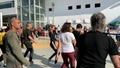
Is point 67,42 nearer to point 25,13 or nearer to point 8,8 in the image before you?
point 25,13

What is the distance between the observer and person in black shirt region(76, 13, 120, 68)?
3.25 m

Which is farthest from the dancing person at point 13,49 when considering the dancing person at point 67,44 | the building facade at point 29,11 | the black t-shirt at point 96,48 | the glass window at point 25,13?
the glass window at point 25,13

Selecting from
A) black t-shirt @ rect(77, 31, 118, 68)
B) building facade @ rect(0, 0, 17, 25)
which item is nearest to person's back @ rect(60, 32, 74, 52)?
black t-shirt @ rect(77, 31, 118, 68)

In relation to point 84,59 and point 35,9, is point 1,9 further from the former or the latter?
point 84,59

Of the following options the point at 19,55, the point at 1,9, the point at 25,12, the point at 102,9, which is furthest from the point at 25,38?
the point at 1,9

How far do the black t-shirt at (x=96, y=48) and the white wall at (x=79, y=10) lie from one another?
33.1 metres

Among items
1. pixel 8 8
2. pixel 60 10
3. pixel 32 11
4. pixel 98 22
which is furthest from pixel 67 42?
pixel 8 8

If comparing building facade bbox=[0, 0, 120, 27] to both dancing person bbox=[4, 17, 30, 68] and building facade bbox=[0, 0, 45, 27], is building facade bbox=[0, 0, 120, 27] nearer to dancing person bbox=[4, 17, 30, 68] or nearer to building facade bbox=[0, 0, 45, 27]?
building facade bbox=[0, 0, 45, 27]

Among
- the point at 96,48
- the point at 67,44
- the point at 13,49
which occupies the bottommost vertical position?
the point at 67,44

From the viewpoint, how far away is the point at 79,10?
127 feet

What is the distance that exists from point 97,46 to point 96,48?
0.03 meters

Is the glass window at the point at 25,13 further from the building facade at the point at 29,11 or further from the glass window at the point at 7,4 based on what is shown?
the glass window at the point at 7,4

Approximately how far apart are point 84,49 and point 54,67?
5787mm

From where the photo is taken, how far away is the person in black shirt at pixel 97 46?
325 centimetres
